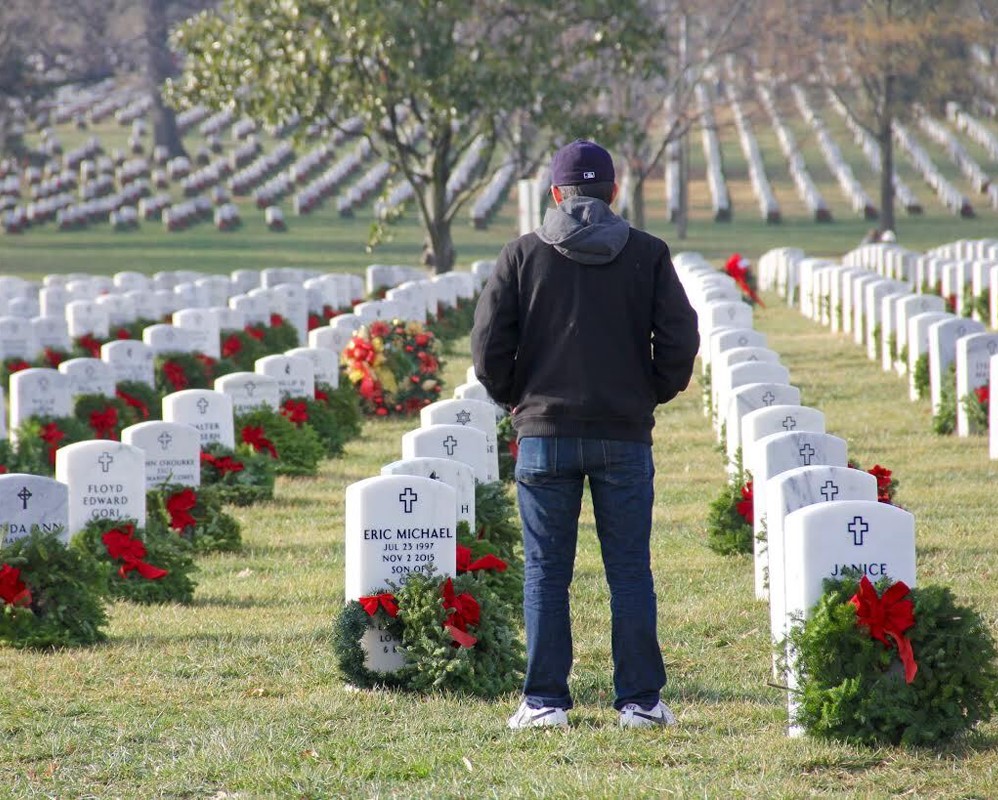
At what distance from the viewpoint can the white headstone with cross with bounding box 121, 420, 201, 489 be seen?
1101cm

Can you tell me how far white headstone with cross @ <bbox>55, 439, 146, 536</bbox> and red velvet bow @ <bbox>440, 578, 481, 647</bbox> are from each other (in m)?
3.01

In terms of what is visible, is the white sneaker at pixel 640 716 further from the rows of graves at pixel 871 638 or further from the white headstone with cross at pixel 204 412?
the white headstone with cross at pixel 204 412

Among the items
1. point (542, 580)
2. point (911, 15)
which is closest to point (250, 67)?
point (542, 580)

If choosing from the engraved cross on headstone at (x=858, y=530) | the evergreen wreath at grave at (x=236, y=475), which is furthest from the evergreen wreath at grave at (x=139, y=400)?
the engraved cross on headstone at (x=858, y=530)

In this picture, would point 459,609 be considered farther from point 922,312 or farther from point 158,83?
point 158,83

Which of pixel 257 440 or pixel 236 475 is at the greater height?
pixel 257 440

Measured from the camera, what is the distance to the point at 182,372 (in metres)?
17.5

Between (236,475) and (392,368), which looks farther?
(392,368)

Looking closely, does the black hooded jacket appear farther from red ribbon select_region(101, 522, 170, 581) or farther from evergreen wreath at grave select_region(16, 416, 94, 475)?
evergreen wreath at grave select_region(16, 416, 94, 475)

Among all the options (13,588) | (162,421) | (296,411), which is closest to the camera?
(13,588)

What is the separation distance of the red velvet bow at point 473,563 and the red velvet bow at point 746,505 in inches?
105

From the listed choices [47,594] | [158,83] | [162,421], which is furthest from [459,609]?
[158,83]

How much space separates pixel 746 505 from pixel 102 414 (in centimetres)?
615

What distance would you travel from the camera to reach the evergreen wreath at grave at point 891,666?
20.1ft
